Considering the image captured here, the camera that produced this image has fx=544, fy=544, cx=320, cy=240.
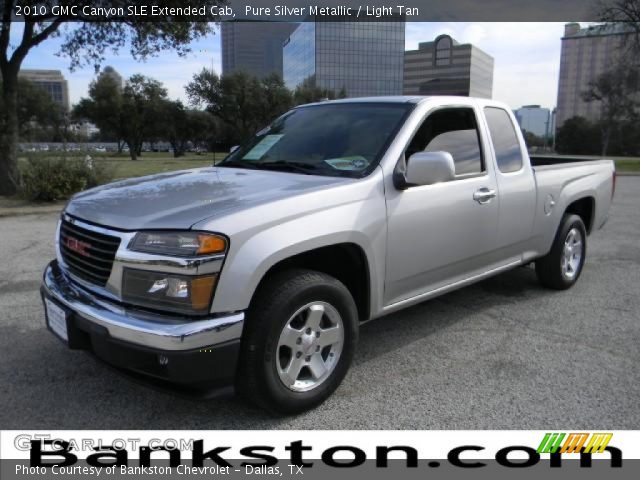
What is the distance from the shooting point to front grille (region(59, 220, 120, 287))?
280cm

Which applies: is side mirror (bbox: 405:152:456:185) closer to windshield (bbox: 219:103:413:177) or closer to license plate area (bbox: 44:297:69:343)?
windshield (bbox: 219:103:413:177)

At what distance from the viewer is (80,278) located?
10.00 feet

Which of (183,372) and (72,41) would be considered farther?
(72,41)

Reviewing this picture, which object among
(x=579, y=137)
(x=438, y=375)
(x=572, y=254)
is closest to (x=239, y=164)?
(x=438, y=375)

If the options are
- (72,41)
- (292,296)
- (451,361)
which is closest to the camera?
(292,296)

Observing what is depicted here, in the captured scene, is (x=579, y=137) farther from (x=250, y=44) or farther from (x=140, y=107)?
(x=250, y=44)

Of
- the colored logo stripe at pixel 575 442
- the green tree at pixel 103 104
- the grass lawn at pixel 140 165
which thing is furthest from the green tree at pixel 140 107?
the colored logo stripe at pixel 575 442

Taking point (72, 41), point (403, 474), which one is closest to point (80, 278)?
point (403, 474)

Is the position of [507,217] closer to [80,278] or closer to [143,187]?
[143,187]

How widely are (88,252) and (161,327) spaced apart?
0.74 metres

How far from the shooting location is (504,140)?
456 cm

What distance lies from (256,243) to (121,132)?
52.3 m

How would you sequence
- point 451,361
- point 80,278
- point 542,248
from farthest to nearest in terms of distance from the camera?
point 542,248 < point 451,361 < point 80,278

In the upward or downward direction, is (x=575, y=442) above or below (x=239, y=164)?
below
